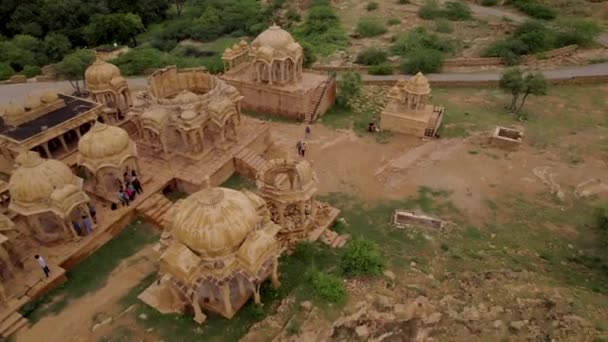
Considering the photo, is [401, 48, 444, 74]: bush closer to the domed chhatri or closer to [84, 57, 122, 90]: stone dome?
[84, 57, 122, 90]: stone dome

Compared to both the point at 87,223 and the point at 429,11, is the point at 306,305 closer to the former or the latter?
the point at 87,223

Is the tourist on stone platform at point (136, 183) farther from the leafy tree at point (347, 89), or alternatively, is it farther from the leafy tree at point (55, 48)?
the leafy tree at point (55, 48)

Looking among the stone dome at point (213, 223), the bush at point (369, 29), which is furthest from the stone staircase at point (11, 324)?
the bush at point (369, 29)

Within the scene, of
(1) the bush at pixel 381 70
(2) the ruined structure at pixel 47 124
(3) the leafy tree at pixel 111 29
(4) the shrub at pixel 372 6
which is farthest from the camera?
(4) the shrub at pixel 372 6

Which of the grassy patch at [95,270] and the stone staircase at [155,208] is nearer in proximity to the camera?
the grassy patch at [95,270]

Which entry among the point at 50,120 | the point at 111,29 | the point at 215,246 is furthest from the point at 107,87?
the point at 111,29

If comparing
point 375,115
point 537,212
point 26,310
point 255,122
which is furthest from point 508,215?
point 26,310

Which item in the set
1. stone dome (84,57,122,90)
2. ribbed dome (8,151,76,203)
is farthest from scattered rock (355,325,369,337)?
stone dome (84,57,122,90)
